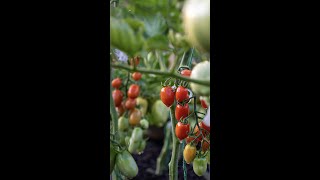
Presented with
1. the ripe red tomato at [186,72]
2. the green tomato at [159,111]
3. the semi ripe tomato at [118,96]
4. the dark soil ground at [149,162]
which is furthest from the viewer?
the dark soil ground at [149,162]

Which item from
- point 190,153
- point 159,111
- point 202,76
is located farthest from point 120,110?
point 202,76

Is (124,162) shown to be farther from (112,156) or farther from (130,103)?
(130,103)

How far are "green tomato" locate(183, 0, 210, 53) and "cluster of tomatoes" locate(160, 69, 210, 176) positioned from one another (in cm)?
20

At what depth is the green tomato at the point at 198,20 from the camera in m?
0.46

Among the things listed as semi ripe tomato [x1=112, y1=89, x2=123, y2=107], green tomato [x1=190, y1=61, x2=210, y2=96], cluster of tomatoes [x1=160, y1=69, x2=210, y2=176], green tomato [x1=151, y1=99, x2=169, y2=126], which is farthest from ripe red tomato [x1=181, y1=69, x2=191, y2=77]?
green tomato [x1=151, y1=99, x2=169, y2=126]

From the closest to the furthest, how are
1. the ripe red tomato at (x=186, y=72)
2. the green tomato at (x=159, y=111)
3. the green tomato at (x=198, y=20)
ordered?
the green tomato at (x=198, y=20) → the ripe red tomato at (x=186, y=72) → the green tomato at (x=159, y=111)

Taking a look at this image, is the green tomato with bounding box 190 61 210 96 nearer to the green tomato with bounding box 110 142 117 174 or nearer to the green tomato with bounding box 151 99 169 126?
the green tomato with bounding box 110 142 117 174

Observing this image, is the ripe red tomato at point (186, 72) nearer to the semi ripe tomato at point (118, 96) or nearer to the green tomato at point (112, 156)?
the green tomato at point (112, 156)

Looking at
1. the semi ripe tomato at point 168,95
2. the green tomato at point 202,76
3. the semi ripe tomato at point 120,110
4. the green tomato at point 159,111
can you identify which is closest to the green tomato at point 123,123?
the semi ripe tomato at point 120,110

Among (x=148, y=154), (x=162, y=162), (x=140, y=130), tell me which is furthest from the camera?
(x=148, y=154)
